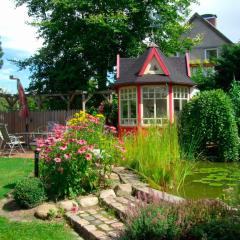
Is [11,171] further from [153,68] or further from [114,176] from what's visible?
[153,68]

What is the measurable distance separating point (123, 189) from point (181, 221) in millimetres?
2797

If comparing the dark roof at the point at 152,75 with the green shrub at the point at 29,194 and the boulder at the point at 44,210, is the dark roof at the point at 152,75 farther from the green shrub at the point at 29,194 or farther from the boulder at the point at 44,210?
the boulder at the point at 44,210

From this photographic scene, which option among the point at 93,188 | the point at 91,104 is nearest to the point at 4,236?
the point at 93,188

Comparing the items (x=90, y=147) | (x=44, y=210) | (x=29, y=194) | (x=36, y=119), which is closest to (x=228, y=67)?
(x=36, y=119)

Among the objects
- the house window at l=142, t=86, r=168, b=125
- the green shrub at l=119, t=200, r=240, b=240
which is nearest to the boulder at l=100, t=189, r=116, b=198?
the green shrub at l=119, t=200, r=240, b=240

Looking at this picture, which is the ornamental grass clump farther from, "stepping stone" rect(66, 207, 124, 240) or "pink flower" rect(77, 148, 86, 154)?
"stepping stone" rect(66, 207, 124, 240)

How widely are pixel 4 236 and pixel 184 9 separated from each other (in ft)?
70.6

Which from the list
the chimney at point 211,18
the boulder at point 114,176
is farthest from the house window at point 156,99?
the chimney at point 211,18

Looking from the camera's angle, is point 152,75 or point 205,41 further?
point 205,41

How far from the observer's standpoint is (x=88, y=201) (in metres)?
6.59

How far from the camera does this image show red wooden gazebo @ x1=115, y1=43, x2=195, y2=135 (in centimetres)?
1719

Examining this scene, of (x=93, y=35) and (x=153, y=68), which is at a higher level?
(x=93, y=35)

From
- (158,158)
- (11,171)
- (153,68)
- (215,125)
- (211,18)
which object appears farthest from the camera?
(211,18)

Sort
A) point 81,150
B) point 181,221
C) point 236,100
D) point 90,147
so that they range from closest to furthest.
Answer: point 181,221
point 81,150
point 90,147
point 236,100
